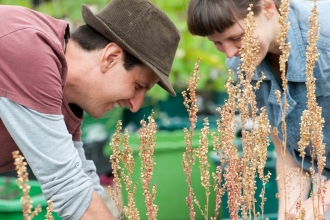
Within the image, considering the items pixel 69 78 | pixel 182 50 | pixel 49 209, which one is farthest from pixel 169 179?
pixel 49 209

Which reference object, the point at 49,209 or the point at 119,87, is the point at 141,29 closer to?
the point at 119,87

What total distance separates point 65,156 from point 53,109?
5.6 inches

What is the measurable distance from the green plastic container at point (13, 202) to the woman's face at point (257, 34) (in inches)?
48.5

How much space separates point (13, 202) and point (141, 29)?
1.38 meters

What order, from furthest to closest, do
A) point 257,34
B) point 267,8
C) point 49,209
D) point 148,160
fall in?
point 267,8
point 257,34
point 148,160
point 49,209

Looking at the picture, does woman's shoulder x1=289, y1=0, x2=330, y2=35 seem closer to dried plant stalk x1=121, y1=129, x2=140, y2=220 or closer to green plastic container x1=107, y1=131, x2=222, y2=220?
dried plant stalk x1=121, y1=129, x2=140, y2=220

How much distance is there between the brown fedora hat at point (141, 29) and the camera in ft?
6.52

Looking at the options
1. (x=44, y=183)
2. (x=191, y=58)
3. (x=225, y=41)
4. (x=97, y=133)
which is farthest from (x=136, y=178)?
(x=44, y=183)

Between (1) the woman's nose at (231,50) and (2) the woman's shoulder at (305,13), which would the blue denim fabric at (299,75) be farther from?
(1) the woman's nose at (231,50)

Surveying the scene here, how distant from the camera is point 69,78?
200cm

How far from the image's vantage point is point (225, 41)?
2.22 meters

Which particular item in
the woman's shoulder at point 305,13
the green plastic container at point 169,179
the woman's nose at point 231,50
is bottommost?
the green plastic container at point 169,179

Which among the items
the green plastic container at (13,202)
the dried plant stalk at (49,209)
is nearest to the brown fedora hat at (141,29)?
the dried plant stalk at (49,209)

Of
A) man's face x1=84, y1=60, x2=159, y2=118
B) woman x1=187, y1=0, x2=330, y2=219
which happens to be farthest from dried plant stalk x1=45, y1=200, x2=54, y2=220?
woman x1=187, y1=0, x2=330, y2=219
